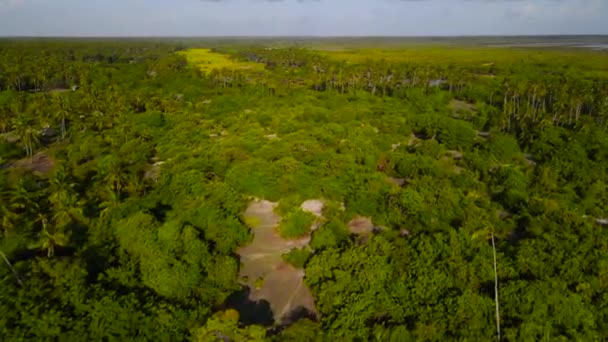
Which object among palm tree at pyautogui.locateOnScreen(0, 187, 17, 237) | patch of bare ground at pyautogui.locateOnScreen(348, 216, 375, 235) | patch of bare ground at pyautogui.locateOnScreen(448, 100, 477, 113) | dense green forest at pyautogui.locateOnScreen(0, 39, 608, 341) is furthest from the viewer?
patch of bare ground at pyautogui.locateOnScreen(448, 100, 477, 113)

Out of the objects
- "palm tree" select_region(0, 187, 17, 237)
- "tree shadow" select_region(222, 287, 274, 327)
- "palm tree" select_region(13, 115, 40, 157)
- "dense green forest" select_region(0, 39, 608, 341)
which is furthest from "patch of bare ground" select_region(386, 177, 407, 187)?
"palm tree" select_region(13, 115, 40, 157)

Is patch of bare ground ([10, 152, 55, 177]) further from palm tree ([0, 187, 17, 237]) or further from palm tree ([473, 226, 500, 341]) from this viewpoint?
palm tree ([473, 226, 500, 341])

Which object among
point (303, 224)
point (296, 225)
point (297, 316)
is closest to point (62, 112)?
point (296, 225)

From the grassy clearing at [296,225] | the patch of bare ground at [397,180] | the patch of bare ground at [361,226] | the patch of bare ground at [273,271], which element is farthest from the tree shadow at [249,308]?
the patch of bare ground at [397,180]

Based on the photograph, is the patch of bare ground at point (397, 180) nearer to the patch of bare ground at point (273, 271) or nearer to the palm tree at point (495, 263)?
the patch of bare ground at point (273, 271)

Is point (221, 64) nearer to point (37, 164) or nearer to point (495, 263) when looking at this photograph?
point (37, 164)
